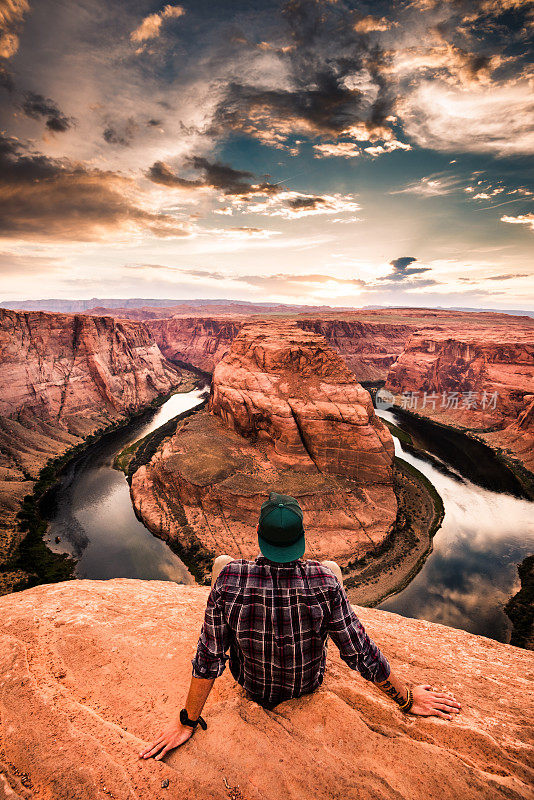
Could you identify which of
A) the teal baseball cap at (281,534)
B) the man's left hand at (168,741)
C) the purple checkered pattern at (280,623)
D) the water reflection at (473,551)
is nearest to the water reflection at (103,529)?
the water reflection at (473,551)

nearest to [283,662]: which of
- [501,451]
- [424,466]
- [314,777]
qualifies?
[314,777]

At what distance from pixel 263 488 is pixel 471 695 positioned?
22.9 m

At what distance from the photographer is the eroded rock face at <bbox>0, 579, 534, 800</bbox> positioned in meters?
2.15

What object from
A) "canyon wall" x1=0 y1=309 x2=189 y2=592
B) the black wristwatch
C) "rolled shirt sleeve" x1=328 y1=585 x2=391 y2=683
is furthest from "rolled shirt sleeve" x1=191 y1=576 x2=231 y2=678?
"canyon wall" x1=0 y1=309 x2=189 y2=592

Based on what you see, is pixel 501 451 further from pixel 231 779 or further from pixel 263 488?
pixel 231 779

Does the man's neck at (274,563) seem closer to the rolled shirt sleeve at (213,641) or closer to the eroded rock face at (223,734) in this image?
the rolled shirt sleeve at (213,641)

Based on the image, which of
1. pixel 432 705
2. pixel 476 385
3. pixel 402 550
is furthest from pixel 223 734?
pixel 476 385

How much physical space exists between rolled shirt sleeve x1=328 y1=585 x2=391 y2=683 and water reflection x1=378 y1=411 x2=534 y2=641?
22.2 m

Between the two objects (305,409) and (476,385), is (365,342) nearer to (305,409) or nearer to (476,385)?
(476,385)

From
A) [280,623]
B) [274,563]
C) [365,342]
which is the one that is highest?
[365,342]

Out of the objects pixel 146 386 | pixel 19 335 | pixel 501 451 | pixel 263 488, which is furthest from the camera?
pixel 146 386

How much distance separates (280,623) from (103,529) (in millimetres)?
31370

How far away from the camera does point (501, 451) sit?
44.2 metres

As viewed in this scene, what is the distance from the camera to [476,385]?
58.0 meters
